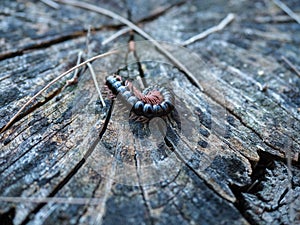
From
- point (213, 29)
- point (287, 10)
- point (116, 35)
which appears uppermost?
point (287, 10)

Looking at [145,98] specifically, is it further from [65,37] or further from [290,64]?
[290,64]

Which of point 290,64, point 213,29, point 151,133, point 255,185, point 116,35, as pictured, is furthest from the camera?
point 213,29

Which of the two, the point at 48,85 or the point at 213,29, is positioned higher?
the point at 213,29

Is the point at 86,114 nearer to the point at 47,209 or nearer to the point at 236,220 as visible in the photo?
the point at 47,209

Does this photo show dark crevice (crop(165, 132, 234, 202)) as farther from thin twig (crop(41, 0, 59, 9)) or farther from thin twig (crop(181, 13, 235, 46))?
thin twig (crop(41, 0, 59, 9))

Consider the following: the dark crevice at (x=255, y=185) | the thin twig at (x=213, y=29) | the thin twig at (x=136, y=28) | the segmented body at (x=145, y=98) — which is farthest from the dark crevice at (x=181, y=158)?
the thin twig at (x=213, y=29)

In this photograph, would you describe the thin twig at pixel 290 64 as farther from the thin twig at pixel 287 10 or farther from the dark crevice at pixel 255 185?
the dark crevice at pixel 255 185

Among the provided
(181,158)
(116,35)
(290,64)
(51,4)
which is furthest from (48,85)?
(290,64)
